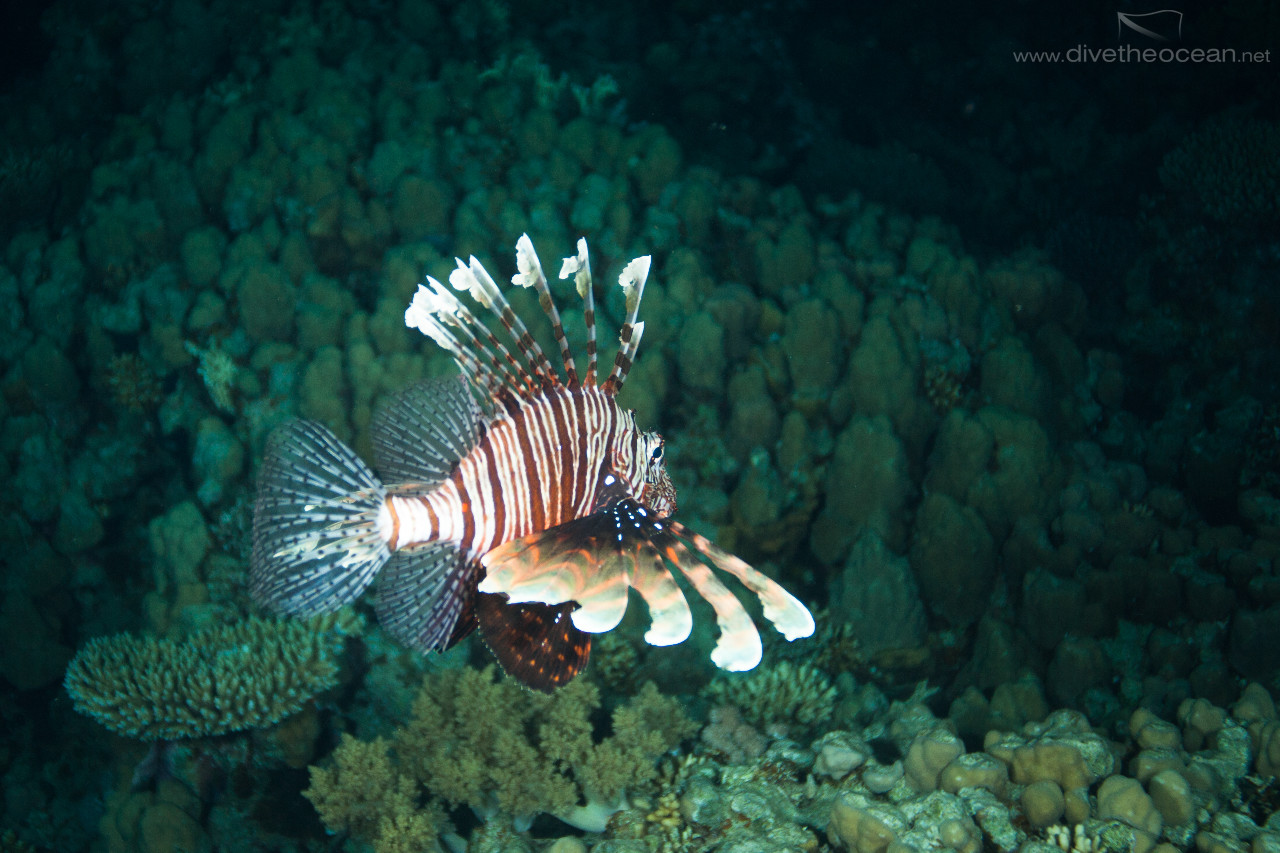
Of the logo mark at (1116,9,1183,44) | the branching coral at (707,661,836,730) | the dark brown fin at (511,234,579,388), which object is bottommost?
the branching coral at (707,661,836,730)

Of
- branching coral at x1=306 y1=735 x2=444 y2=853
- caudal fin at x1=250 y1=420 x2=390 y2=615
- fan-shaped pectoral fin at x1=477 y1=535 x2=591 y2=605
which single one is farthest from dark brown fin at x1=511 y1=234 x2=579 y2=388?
branching coral at x1=306 y1=735 x2=444 y2=853

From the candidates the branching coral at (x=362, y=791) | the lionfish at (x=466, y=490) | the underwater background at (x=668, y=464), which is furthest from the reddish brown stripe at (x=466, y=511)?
the branching coral at (x=362, y=791)

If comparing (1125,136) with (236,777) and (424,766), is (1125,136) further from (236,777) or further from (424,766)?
(236,777)

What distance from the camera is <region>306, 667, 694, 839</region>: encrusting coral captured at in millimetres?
2656

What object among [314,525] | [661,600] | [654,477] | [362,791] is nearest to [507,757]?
[362,791]

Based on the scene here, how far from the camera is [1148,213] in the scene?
7.57 meters

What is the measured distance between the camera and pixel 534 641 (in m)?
1.90

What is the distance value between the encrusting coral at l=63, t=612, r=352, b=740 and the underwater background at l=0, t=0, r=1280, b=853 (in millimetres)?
26

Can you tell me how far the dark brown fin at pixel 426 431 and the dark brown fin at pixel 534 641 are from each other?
16.5 inches

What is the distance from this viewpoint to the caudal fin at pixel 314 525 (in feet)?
6.47

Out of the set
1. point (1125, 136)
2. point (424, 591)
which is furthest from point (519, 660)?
point (1125, 136)

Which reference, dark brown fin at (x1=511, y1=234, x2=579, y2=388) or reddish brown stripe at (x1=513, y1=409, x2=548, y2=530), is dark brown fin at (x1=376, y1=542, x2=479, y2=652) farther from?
dark brown fin at (x1=511, y1=234, x2=579, y2=388)

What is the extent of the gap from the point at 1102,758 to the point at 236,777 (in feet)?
12.5

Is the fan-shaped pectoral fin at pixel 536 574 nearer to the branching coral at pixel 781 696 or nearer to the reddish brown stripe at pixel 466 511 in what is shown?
the reddish brown stripe at pixel 466 511
